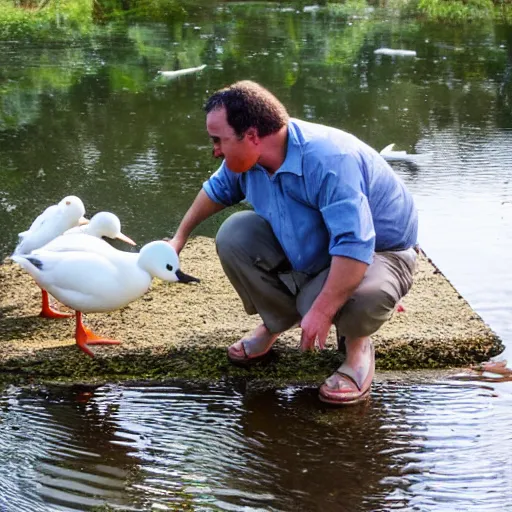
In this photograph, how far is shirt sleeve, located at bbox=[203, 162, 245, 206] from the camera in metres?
3.80

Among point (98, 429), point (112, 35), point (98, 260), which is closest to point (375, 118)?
point (98, 260)

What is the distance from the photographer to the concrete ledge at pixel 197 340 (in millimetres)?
3812

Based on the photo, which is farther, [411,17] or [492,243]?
[411,17]

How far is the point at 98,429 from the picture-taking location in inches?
132

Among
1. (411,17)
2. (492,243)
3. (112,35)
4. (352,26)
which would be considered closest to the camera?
(492,243)

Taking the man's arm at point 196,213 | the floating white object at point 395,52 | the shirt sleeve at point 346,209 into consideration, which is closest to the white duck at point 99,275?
the man's arm at point 196,213

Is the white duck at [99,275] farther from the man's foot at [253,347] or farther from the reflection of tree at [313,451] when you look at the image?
the reflection of tree at [313,451]

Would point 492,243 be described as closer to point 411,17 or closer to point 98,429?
point 98,429

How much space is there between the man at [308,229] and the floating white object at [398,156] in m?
3.43

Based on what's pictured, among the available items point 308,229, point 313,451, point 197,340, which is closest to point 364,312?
point 308,229

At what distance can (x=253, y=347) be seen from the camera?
12.5 ft

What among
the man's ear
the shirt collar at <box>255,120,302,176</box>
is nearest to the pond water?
the shirt collar at <box>255,120,302,176</box>

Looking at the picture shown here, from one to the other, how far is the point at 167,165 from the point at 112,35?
7.79m

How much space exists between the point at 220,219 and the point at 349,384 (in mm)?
2430
